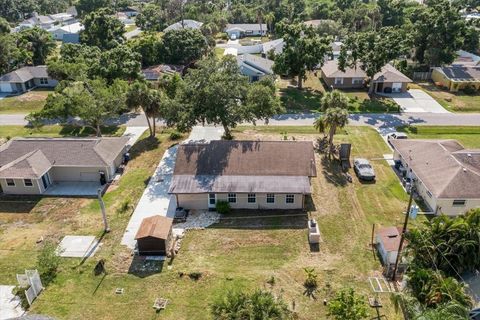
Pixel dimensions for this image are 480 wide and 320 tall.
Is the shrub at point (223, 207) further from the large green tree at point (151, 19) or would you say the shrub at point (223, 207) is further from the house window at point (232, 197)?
the large green tree at point (151, 19)

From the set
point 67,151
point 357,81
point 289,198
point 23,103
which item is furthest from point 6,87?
point 357,81

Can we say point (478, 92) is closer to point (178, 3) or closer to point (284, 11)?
point (284, 11)

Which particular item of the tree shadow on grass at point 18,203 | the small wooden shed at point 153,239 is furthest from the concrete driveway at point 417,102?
the tree shadow on grass at point 18,203

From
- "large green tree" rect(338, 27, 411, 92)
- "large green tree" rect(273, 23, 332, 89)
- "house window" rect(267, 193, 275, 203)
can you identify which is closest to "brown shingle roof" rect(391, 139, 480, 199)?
"house window" rect(267, 193, 275, 203)

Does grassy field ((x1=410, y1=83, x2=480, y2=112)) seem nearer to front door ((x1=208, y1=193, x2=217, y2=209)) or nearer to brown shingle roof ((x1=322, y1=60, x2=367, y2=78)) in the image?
brown shingle roof ((x1=322, y1=60, x2=367, y2=78))

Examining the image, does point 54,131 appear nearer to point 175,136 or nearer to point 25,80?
point 175,136

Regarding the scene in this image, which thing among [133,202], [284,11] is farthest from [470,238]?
[284,11]
